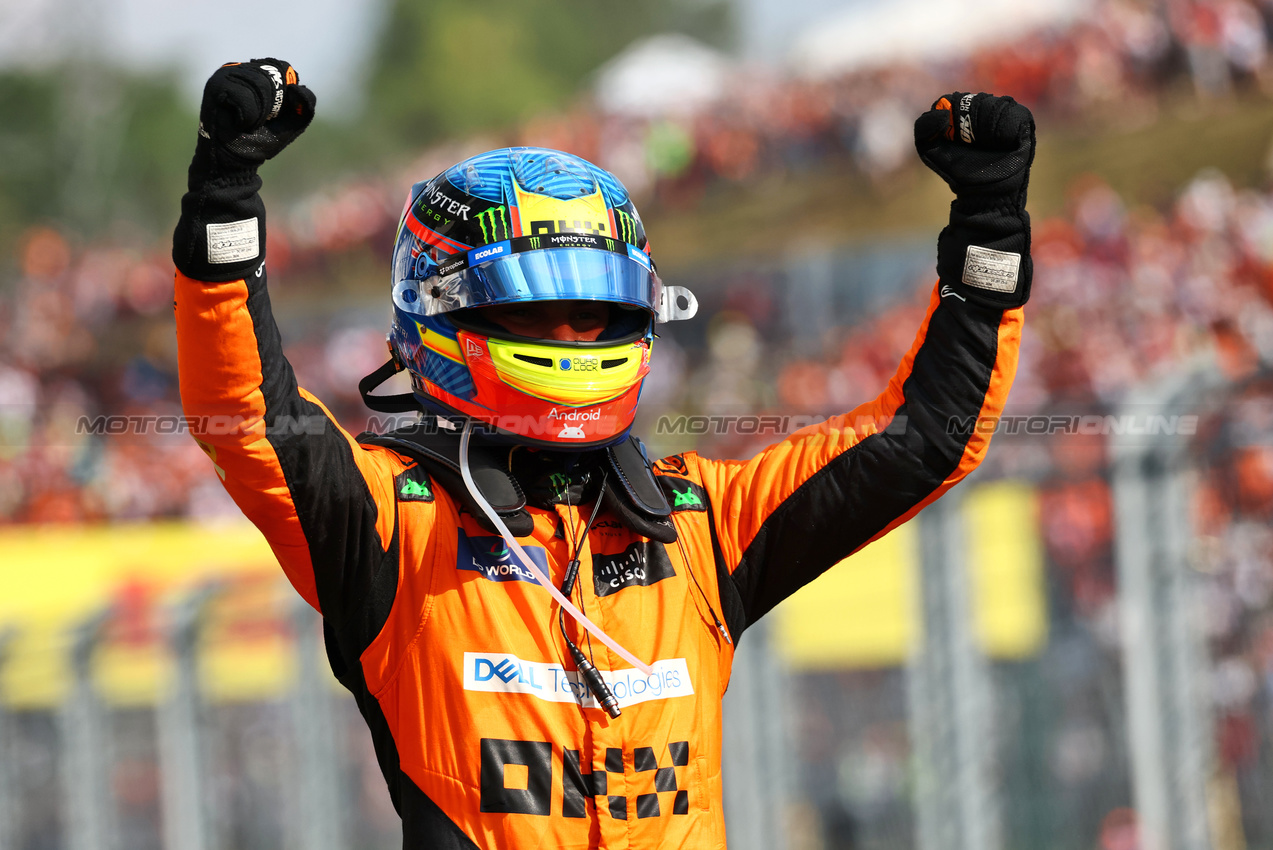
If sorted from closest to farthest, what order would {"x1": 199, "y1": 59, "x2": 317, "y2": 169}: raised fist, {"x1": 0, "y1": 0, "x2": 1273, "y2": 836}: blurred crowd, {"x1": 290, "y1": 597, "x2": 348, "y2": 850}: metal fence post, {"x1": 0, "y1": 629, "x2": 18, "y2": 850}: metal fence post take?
{"x1": 199, "y1": 59, "x2": 317, "y2": 169}: raised fist < {"x1": 0, "y1": 0, "x2": 1273, "y2": 836}: blurred crowd < {"x1": 290, "y1": 597, "x2": 348, "y2": 850}: metal fence post < {"x1": 0, "y1": 629, "x2": 18, "y2": 850}: metal fence post

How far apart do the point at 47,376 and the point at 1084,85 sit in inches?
490

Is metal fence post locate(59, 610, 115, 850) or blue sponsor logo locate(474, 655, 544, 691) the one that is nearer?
blue sponsor logo locate(474, 655, 544, 691)

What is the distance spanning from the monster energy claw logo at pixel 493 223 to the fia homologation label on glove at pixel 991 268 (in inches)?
30.0

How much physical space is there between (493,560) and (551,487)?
170 millimetres

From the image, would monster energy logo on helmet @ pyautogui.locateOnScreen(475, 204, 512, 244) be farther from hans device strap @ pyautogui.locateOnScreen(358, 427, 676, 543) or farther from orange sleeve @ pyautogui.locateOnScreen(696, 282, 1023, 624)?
orange sleeve @ pyautogui.locateOnScreen(696, 282, 1023, 624)

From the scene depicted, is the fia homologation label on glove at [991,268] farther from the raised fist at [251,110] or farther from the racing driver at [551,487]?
the raised fist at [251,110]

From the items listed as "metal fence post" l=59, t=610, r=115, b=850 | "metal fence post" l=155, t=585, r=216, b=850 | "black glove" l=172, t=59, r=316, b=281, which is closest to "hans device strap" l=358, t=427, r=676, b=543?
"black glove" l=172, t=59, r=316, b=281

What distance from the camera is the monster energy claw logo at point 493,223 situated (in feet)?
7.65

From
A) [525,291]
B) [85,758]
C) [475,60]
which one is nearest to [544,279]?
[525,291]

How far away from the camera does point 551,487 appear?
2.37 metres

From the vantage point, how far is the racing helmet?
229 cm

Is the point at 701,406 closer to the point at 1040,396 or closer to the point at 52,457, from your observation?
the point at 1040,396

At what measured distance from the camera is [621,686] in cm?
223

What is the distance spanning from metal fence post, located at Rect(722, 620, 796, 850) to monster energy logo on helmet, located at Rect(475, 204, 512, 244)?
3.05 m
